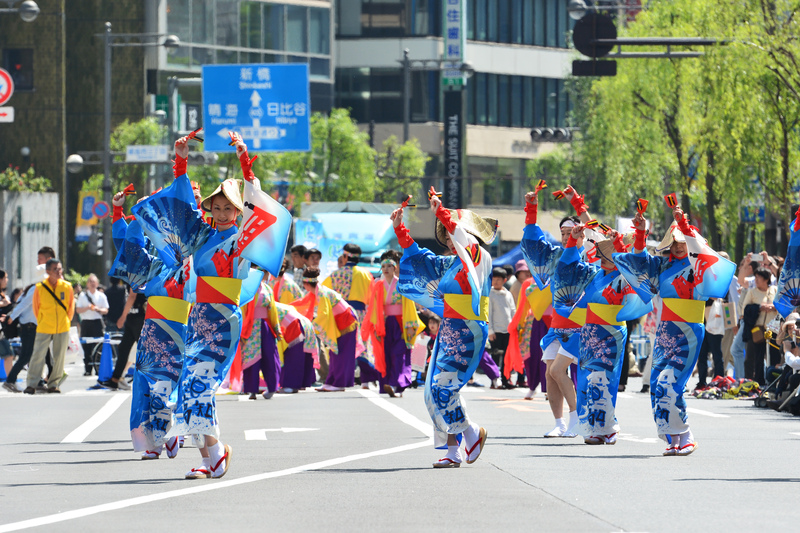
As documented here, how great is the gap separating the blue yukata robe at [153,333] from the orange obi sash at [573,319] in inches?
141

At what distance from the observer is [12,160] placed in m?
54.8

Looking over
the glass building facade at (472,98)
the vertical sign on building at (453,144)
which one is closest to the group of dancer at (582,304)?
the vertical sign on building at (453,144)

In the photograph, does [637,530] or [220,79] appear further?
[220,79]

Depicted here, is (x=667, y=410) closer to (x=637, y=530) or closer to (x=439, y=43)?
(x=637, y=530)

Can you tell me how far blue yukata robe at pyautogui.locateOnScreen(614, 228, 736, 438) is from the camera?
38.2 feet

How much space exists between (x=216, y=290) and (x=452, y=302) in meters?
1.80

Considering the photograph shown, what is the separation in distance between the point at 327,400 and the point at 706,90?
1230 cm

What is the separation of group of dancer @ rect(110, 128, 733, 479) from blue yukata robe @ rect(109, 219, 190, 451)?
0.03 feet

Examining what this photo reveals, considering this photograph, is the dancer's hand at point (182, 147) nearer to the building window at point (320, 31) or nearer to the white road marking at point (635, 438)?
the white road marking at point (635, 438)

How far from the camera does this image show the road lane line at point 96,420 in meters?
13.4

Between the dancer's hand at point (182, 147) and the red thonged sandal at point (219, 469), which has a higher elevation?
the dancer's hand at point (182, 147)

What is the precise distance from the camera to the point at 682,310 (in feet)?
38.7

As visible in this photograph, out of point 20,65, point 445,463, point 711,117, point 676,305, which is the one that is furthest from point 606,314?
point 20,65

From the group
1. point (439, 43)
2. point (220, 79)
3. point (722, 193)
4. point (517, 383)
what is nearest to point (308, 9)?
point (439, 43)
